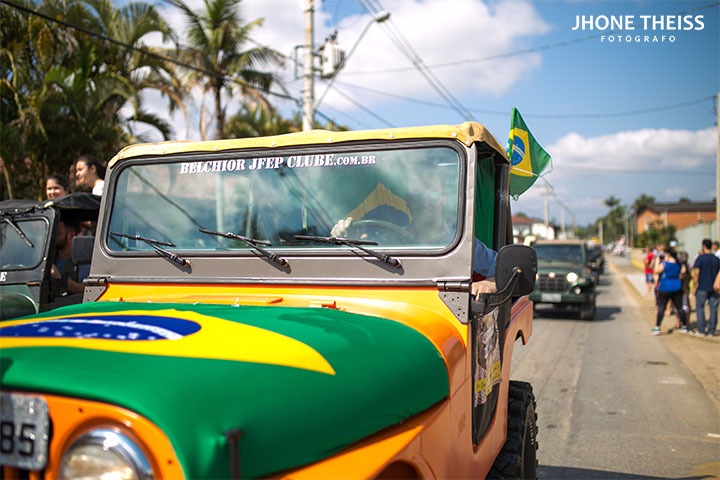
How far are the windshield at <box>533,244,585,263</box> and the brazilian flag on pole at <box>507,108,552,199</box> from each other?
12029mm

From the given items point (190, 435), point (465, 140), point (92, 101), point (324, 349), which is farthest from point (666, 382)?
point (92, 101)

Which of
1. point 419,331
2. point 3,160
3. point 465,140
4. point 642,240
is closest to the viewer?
point 419,331

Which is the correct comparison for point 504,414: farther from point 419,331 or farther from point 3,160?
point 3,160

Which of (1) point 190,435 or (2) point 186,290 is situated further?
(2) point 186,290

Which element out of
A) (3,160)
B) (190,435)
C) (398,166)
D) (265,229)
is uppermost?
(3,160)

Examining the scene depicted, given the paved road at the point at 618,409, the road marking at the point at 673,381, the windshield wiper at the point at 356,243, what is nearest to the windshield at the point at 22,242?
the windshield wiper at the point at 356,243

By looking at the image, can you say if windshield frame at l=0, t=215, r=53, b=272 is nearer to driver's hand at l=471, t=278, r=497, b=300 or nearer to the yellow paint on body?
the yellow paint on body

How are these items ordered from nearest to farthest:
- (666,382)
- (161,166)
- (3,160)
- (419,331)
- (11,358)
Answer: (11,358), (419,331), (161,166), (666,382), (3,160)

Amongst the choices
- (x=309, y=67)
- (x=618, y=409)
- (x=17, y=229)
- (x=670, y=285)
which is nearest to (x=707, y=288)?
(x=670, y=285)

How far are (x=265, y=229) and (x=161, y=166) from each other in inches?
31.2

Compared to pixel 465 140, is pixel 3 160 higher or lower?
higher

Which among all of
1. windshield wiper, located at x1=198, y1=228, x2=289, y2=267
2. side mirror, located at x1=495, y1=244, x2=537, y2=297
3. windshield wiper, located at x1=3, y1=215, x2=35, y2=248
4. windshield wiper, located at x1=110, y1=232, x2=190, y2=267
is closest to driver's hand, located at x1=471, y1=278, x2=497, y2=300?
side mirror, located at x1=495, y1=244, x2=537, y2=297

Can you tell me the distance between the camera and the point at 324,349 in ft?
5.69

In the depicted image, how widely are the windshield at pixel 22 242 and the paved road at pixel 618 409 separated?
13.5 ft
